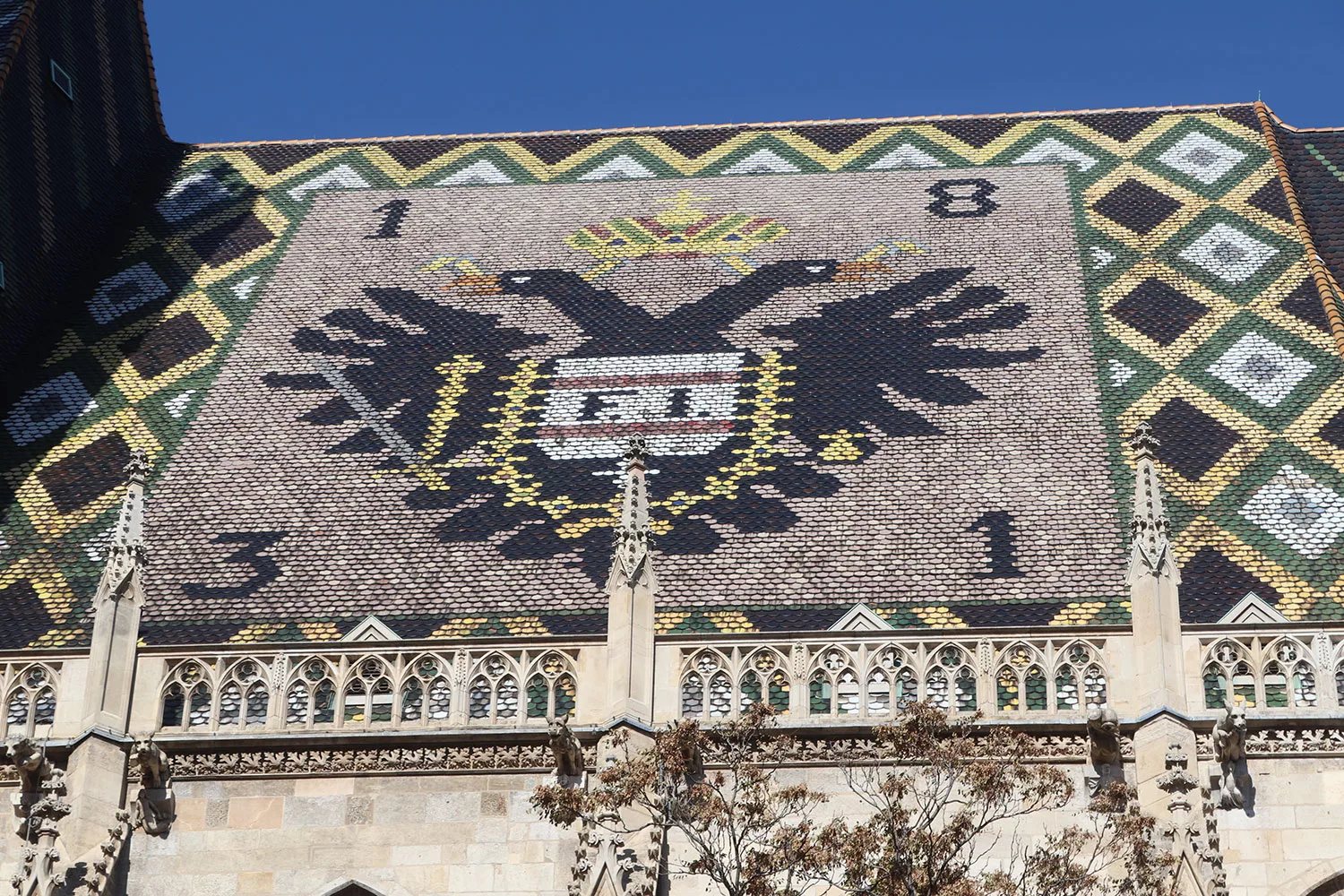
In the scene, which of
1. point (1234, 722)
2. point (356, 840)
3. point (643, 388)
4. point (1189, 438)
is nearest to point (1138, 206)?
point (1189, 438)

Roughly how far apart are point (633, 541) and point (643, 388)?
4551 mm

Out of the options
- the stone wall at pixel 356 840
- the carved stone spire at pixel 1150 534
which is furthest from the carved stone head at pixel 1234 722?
the stone wall at pixel 356 840

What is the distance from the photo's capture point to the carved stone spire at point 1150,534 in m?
14.9

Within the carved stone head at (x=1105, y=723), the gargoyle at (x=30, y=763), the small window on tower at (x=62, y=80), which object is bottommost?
the gargoyle at (x=30, y=763)

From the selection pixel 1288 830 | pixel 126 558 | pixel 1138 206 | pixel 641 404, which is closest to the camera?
pixel 1288 830

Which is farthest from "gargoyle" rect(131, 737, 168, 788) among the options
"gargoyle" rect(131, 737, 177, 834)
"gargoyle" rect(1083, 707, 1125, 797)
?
Result: "gargoyle" rect(1083, 707, 1125, 797)

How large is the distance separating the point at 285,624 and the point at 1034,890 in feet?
20.5

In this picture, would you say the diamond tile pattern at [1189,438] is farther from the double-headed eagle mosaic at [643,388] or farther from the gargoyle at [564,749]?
the gargoyle at [564,749]

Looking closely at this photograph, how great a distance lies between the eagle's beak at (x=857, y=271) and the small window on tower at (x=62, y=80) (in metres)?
7.51

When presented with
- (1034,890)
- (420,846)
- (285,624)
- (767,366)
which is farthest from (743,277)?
(1034,890)

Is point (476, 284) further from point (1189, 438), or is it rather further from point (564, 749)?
point (564, 749)

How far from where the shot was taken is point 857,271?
70.2 feet

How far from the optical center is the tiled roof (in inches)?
672

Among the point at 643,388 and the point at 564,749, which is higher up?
the point at 643,388
